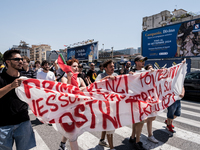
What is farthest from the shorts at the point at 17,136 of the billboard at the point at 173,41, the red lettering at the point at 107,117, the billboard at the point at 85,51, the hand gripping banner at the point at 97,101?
the billboard at the point at 85,51

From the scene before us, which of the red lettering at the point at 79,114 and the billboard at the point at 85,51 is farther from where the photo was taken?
the billboard at the point at 85,51

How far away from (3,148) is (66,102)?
3.29ft

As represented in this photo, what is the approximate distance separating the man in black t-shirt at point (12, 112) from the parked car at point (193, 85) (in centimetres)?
862

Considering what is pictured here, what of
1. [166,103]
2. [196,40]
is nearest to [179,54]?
[196,40]

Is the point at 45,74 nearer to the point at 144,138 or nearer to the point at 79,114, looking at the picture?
the point at 79,114

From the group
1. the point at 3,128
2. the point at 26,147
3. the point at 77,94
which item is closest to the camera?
the point at 3,128

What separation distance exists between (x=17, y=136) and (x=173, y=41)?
2027 cm

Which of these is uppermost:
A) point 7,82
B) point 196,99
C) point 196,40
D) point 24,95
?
point 196,40

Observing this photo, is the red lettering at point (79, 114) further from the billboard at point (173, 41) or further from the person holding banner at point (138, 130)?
the billboard at point (173, 41)

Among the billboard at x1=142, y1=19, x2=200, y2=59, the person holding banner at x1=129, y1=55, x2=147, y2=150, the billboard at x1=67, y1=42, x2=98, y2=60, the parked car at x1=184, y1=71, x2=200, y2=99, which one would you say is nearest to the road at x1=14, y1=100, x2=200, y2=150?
the person holding banner at x1=129, y1=55, x2=147, y2=150

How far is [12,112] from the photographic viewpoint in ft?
6.67

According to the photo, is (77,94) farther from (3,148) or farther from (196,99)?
(196,99)

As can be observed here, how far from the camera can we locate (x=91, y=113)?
256 centimetres

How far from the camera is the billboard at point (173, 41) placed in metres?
16.5
